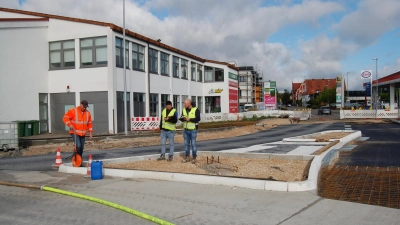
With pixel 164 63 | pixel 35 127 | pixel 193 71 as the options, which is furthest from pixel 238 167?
pixel 193 71

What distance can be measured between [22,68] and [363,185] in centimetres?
2402

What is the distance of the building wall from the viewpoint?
82.3 ft

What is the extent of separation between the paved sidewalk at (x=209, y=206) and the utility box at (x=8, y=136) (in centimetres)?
939

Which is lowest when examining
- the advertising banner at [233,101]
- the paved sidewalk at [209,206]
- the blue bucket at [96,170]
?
the paved sidewalk at [209,206]

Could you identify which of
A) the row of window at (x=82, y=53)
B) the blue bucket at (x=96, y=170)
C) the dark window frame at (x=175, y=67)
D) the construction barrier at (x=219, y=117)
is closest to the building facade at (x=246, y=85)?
the construction barrier at (x=219, y=117)

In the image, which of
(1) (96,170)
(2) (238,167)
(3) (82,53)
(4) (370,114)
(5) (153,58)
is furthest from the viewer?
(4) (370,114)

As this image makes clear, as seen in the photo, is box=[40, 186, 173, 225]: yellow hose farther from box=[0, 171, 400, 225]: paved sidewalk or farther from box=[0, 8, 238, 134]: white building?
box=[0, 8, 238, 134]: white building

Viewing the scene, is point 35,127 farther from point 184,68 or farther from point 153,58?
point 184,68

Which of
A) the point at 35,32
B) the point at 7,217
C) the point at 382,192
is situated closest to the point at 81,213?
the point at 7,217

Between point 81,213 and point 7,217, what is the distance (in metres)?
1.09

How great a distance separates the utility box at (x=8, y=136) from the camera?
1653 centimetres

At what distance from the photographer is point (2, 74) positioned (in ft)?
81.7

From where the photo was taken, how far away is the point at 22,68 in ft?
85.3

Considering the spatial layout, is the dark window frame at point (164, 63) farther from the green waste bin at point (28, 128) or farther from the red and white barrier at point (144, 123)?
the green waste bin at point (28, 128)
